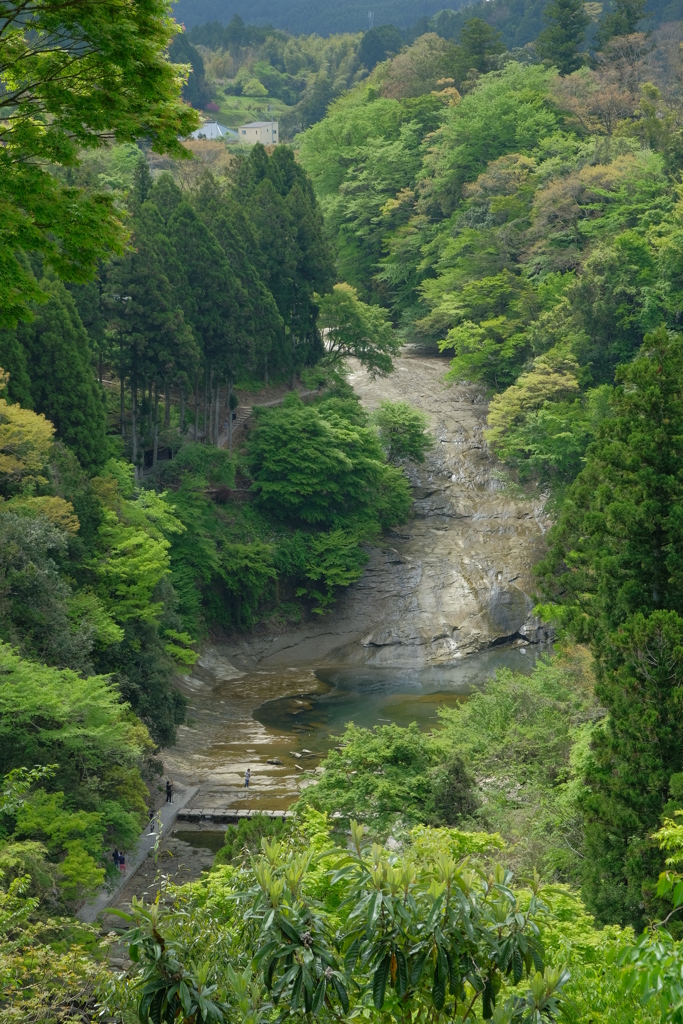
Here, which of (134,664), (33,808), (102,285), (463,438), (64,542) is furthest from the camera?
(463,438)

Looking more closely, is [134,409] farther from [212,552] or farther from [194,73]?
[194,73]

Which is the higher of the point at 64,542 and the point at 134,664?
the point at 64,542

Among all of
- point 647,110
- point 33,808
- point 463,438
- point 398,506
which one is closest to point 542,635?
point 398,506

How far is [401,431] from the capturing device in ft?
135

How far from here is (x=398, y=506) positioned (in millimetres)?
39938

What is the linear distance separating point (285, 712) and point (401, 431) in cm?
1472

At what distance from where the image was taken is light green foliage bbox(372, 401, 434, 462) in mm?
41125

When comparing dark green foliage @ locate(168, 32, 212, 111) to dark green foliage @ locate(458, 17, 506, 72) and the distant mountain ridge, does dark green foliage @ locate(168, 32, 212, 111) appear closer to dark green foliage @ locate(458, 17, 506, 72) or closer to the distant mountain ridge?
dark green foliage @ locate(458, 17, 506, 72)

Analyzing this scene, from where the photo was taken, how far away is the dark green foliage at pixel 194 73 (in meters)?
89.8

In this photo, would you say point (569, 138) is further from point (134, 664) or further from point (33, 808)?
point (33, 808)

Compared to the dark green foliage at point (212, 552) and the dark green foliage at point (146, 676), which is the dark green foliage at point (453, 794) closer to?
the dark green foliage at point (146, 676)

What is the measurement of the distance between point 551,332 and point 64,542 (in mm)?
23473

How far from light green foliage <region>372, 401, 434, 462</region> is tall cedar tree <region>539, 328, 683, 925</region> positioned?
70.6ft

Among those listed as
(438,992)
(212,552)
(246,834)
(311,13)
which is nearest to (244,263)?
(212,552)
